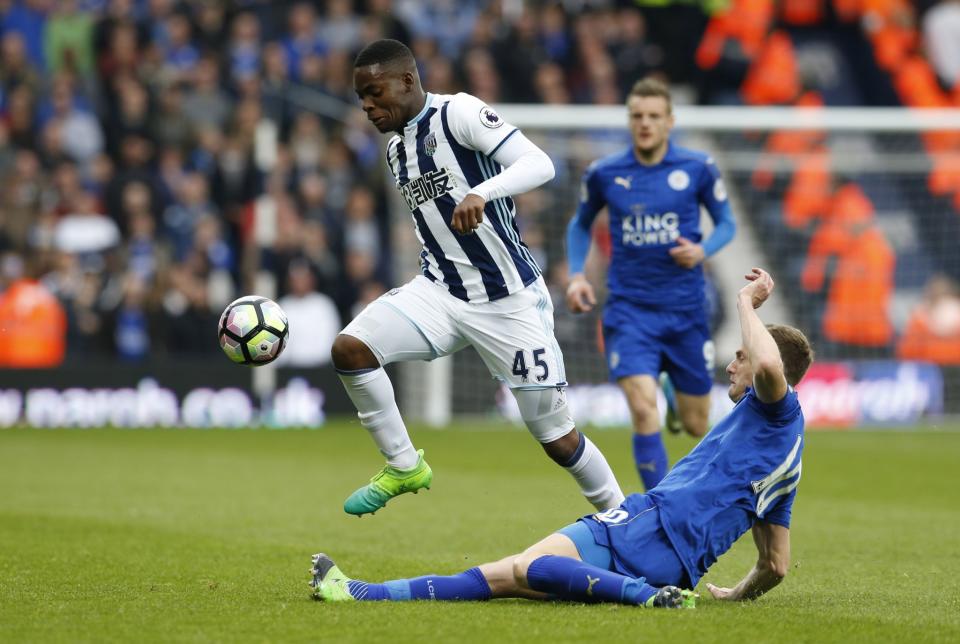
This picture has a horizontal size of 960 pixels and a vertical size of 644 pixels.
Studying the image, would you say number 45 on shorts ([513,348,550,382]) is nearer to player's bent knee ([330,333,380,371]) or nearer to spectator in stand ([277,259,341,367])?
player's bent knee ([330,333,380,371])

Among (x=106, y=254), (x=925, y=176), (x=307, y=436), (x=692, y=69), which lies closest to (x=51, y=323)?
(x=106, y=254)

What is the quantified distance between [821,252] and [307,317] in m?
6.50

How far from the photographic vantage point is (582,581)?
6.11 meters

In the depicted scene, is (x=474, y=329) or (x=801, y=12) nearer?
(x=474, y=329)

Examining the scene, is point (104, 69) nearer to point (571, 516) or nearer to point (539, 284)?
point (571, 516)

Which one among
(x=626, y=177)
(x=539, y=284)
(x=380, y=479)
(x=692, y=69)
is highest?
(x=692, y=69)

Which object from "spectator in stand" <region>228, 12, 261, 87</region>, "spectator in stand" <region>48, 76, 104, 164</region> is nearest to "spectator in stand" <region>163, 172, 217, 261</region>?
"spectator in stand" <region>48, 76, 104, 164</region>

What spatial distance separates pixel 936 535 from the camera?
30.3ft

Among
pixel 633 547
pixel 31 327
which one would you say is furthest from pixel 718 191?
pixel 31 327

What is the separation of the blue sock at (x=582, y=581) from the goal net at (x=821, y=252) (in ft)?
34.8

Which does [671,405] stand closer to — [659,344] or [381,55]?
[659,344]

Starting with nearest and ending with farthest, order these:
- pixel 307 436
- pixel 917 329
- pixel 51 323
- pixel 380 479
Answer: pixel 380 479 → pixel 307 436 → pixel 51 323 → pixel 917 329

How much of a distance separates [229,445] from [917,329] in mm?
8785

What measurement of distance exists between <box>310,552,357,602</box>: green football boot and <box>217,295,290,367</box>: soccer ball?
138 centimetres
